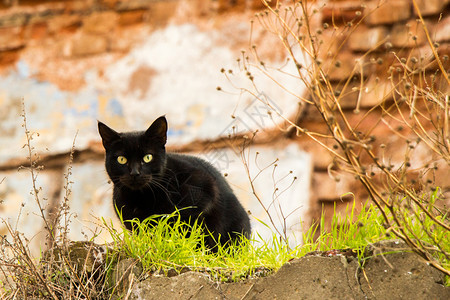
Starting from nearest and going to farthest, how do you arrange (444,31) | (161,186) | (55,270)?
(55,270) < (161,186) < (444,31)

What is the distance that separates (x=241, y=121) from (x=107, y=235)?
1.40 meters

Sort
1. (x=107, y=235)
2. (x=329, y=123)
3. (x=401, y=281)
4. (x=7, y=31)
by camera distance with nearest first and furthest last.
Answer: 1. (x=329, y=123)
2. (x=401, y=281)
3. (x=107, y=235)
4. (x=7, y=31)

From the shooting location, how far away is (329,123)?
4.84 ft

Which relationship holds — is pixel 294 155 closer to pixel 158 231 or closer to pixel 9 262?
pixel 158 231

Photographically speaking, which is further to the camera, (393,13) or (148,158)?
(393,13)

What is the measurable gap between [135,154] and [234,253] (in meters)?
0.63

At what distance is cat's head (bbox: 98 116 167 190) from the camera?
2.33 meters

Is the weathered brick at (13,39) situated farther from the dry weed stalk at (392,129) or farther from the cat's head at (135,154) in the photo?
the dry weed stalk at (392,129)

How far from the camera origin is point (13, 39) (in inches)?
162

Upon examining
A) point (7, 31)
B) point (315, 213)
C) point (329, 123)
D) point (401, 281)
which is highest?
point (7, 31)

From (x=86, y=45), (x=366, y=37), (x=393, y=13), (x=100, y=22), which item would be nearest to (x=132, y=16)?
(x=100, y=22)

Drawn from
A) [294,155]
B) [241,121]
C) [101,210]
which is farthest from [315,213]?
[101,210]

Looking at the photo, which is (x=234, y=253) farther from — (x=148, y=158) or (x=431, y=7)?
(x=431, y=7)

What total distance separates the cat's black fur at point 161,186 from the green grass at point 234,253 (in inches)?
9.3
